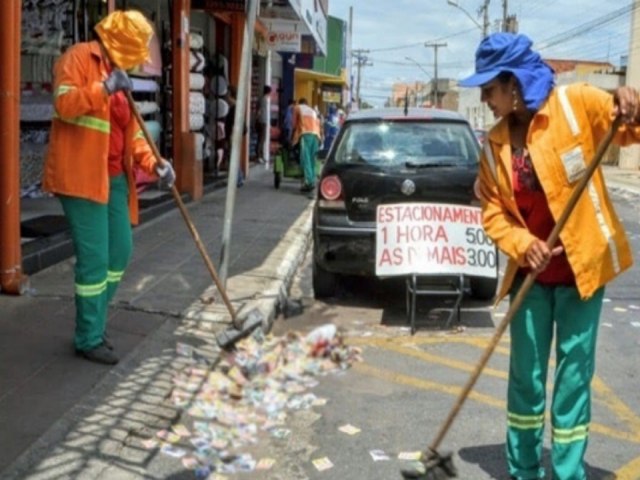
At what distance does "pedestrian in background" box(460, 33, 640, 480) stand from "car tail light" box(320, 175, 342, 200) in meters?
3.46

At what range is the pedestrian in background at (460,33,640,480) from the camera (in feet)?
11.3

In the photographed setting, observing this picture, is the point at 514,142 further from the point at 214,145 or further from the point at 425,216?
the point at 214,145

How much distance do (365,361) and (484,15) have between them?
57.5m

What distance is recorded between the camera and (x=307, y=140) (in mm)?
15242

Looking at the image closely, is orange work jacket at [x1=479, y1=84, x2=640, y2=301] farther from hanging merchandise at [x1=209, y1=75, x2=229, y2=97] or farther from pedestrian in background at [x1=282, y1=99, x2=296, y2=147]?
hanging merchandise at [x1=209, y1=75, x2=229, y2=97]

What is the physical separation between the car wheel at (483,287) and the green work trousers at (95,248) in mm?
3298

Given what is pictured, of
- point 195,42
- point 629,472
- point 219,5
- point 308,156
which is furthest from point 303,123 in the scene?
point 629,472

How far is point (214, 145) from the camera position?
16.7 m

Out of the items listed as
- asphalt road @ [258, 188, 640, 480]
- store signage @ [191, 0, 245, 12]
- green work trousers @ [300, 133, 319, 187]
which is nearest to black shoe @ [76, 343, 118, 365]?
asphalt road @ [258, 188, 640, 480]

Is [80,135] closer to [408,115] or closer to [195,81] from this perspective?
[408,115]

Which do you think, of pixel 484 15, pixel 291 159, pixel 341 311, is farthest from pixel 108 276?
pixel 484 15

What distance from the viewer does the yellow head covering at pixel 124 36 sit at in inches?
190

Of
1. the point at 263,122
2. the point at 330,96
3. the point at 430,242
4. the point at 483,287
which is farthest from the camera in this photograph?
the point at 330,96

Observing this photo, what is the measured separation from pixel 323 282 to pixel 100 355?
2.93m
